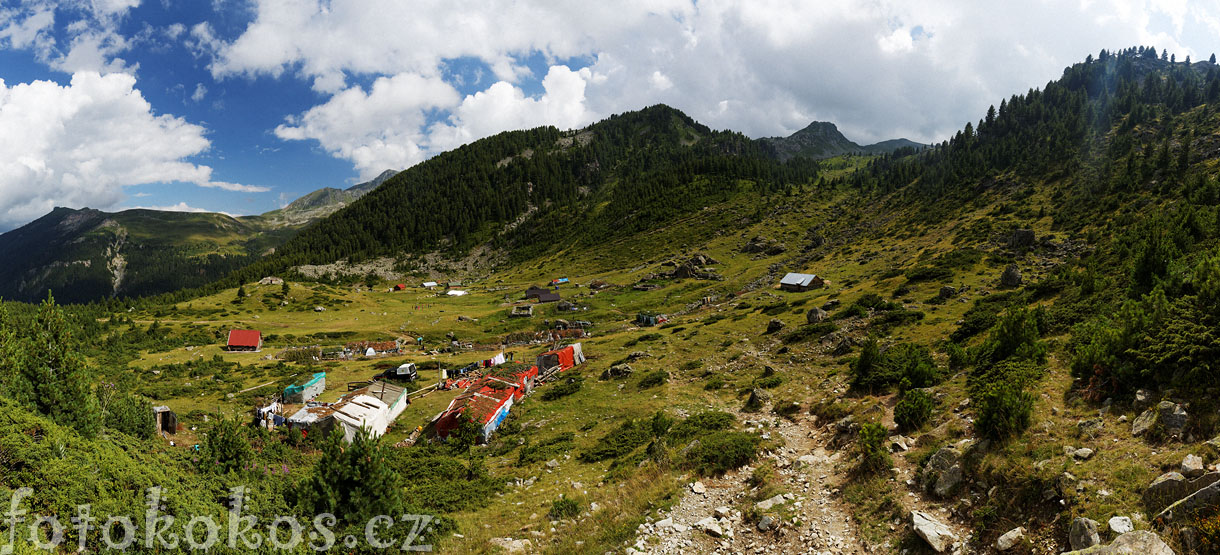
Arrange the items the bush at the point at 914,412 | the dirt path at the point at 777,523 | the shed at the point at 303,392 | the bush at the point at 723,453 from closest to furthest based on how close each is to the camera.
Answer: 1. the dirt path at the point at 777,523
2. the bush at the point at 914,412
3. the bush at the point at 723,453
4. the shed at the point at 303,392

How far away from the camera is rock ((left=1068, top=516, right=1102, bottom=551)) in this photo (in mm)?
7359

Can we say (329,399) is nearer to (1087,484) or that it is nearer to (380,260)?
(1087,484)

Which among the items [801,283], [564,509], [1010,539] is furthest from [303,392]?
[801,283]

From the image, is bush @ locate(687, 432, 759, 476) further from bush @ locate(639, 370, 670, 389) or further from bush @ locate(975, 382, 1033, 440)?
bush @ locate(639, 370, 670, 389)

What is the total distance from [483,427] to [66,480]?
17549 millimetres

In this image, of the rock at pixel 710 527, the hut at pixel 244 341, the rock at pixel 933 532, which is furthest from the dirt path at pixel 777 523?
the hut at pixel 244 341

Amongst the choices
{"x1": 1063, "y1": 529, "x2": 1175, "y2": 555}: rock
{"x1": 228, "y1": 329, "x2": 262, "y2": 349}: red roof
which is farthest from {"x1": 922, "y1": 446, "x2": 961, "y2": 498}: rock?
{"x1": 228, "y1": 329, "x2": 262, "y2": 349}: red roof

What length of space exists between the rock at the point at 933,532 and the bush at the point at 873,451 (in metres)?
2.63

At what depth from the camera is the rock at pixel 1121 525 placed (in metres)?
7.29

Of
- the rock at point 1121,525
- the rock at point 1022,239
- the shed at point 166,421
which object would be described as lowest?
the shed at point 166,421

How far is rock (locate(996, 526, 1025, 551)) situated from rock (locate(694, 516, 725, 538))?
5.98 meters

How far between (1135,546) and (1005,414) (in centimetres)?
549

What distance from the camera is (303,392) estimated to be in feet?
114

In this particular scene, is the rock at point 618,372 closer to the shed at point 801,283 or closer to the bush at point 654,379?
the bush at point 654,379
